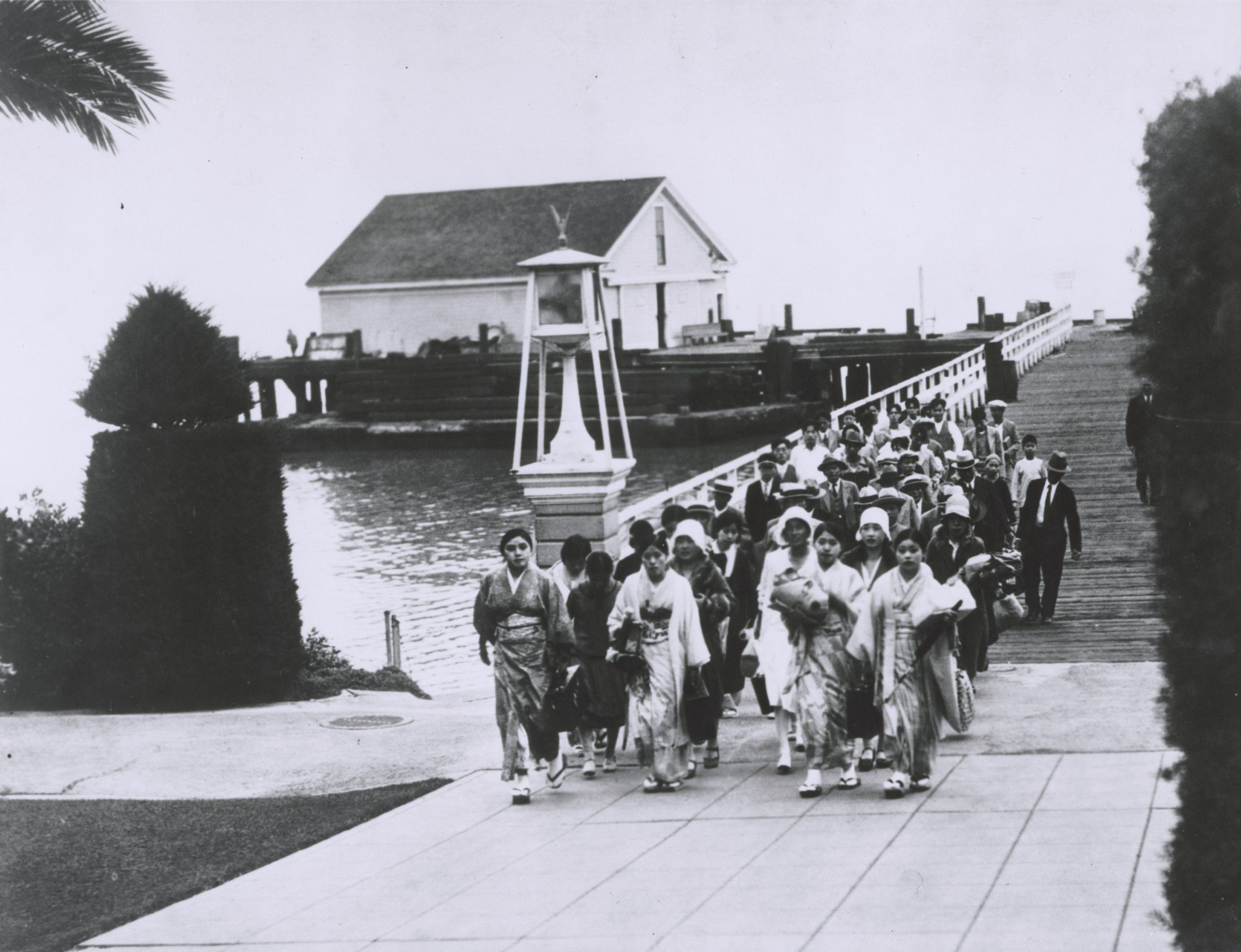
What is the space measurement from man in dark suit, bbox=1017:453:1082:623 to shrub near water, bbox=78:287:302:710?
6.44 metres

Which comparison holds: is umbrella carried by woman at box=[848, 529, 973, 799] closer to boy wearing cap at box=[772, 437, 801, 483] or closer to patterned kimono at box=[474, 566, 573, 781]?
patterned kimono at box=[474, 566, 573, 781]

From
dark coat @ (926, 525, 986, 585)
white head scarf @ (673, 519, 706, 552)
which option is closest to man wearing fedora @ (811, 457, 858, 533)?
dark coat @ (926, 525, 986, 585)

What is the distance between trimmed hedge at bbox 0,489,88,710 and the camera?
557 inches

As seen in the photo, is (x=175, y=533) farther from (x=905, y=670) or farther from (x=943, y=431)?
(x=943, y=431)

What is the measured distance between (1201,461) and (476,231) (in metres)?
55.1

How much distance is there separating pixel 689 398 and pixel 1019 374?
650 inches

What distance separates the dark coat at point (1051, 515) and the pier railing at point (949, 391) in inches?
101

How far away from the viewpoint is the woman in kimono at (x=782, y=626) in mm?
9742

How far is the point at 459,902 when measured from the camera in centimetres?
777

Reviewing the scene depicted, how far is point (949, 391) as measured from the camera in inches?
1102

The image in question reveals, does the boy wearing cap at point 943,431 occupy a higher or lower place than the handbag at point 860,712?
higher

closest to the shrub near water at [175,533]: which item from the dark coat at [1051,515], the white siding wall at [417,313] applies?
the dark coat at [1051,515]

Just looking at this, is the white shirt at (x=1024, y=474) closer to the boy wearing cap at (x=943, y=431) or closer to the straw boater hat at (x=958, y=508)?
the boy wearing cap at (x=943, y=431)

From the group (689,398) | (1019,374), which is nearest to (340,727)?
(1019,374)
